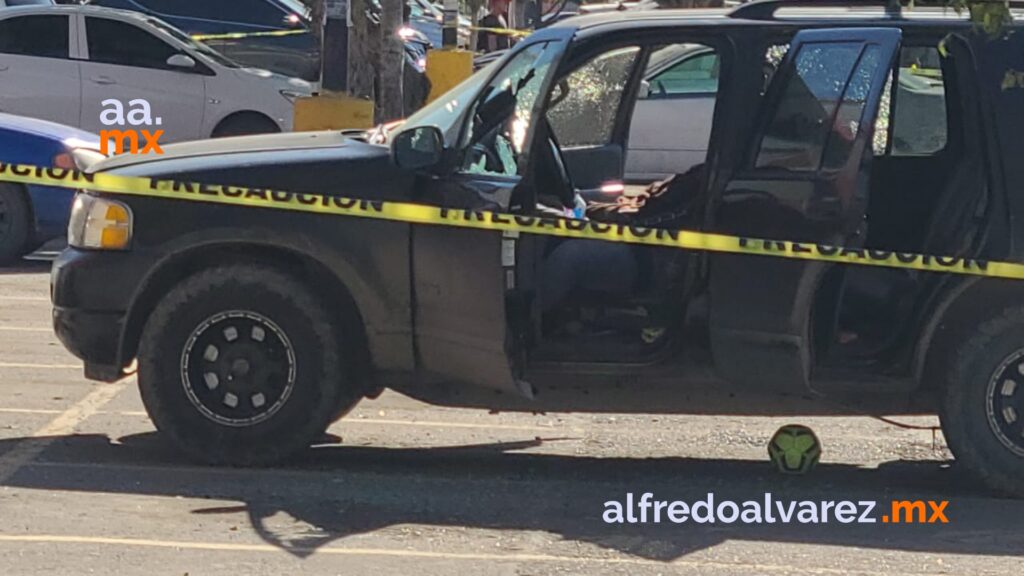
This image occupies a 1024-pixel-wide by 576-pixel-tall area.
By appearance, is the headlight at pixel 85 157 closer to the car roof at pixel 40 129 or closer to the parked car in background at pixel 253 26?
the car roof at pixel 40 129

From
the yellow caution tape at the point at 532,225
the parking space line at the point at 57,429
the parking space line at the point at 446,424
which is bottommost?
the parking space line at the point at 446,424

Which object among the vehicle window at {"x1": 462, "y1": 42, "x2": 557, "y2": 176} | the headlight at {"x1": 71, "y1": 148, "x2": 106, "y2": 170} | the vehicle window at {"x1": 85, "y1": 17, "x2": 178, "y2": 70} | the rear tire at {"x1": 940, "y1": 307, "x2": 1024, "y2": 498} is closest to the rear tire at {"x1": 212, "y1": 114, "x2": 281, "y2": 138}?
the vehicle window at {"x1": 85, "y1": 17, "x2": 178, "y2": 70}

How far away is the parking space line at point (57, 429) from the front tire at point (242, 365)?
63cm

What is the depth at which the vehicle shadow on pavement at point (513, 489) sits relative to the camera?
6.27m

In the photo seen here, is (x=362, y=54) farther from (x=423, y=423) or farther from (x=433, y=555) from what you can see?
(x=433, y=555)

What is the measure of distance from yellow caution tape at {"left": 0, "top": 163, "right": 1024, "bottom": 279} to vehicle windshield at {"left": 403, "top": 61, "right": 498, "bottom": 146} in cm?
39

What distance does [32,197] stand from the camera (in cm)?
1218

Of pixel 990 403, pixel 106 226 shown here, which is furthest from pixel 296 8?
pixel 990 403

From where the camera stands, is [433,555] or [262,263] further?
[262,263]

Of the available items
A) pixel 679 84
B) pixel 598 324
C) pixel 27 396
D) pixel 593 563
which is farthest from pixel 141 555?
pixel 679 84

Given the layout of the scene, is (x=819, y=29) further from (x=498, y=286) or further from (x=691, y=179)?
(x=498, y=286)

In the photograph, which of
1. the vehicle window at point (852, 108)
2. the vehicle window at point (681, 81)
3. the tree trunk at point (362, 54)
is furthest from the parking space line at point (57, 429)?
the tree trunk at point (362, 54)

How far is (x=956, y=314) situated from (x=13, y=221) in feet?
25.1

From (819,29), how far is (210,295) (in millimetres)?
2676
